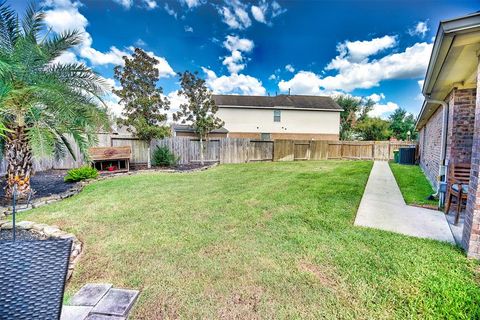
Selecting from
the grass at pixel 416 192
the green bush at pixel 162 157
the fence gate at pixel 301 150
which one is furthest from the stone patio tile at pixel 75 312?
the fence gate at pixel 301 150

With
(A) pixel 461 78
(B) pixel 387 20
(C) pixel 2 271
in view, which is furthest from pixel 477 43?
(B) pixel 387 20

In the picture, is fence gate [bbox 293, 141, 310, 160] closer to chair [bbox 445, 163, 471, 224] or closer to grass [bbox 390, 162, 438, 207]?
grass [bbox 390, 162, 438, 207]

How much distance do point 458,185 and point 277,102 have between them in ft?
69.0

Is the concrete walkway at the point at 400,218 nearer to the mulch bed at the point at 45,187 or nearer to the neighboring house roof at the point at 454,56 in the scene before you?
the neighboring house roof at the point at 454,56

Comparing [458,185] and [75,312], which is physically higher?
[458,185]

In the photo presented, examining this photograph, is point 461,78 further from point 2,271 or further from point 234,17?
point 234,17

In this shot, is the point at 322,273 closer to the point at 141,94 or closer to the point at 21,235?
the point at 21,235

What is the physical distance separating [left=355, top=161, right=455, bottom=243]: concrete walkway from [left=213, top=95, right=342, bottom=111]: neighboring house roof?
18.3m

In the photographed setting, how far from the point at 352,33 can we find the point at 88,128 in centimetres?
1345

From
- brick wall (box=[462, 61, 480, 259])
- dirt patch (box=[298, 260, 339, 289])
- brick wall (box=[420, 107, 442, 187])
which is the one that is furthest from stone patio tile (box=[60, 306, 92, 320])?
brick wall (box=[420, 107, 442, 187])

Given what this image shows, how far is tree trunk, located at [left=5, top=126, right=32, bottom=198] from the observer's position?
5.29 meters

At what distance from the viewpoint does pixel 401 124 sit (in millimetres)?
29531

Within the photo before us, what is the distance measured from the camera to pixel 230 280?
247 cm

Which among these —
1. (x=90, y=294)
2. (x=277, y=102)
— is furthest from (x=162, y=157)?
(x=277, y=102)
